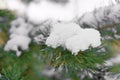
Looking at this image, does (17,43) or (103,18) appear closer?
(103,18)

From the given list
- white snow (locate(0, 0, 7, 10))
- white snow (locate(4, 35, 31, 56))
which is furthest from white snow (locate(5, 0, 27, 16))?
white snow (locate(4, 35, 31, 56))

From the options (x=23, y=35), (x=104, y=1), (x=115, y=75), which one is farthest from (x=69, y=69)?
(x=23, y=35)

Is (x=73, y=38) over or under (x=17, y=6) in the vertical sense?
over

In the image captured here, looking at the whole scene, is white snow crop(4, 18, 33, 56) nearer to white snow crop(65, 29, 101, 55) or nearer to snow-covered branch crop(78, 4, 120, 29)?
Answer: snow-covered branch crop(78, 4, 120, 29)

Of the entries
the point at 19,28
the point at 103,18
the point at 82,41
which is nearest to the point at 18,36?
the point at 19,28

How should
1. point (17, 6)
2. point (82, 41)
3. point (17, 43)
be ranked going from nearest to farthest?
1. point (82, 41)
2. point (17, 43)
3. point (17, 6)

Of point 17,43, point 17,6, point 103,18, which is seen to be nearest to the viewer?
point 103,18

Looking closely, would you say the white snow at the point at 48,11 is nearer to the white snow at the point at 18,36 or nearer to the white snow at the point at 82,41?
the white snow at the point at 18,36

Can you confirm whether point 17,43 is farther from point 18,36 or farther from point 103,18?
point 103,18

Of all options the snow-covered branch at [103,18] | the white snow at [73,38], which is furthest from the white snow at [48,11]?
the white snow at [73,38]
